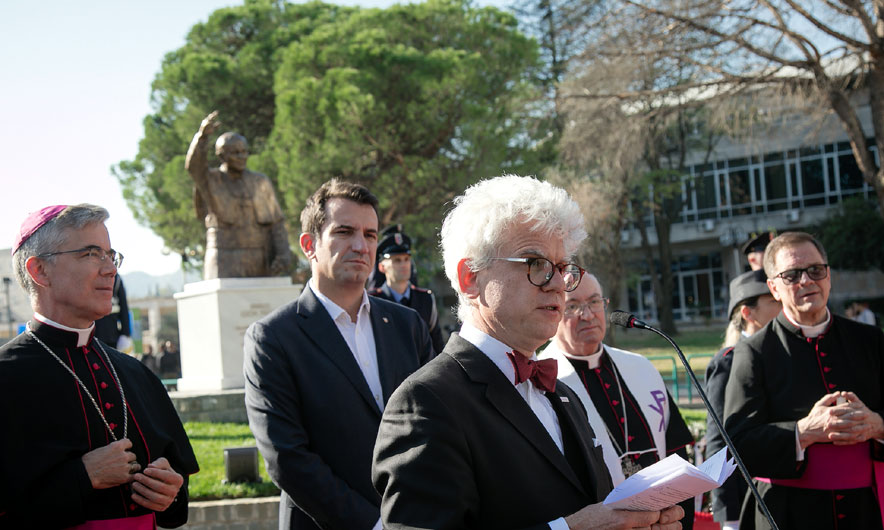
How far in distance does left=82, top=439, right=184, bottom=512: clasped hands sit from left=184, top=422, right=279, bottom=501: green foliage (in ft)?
13.5

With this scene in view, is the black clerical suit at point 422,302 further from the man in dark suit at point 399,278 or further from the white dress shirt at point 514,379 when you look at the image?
the white dress shirt at point 514,379

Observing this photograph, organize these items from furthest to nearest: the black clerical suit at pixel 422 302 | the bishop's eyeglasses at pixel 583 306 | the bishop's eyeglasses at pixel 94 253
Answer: the black clerical suit at pixel 422 302 < the bishop's eyeglasses at pixel 583 306 < the bishop's eyeglasses at pixel 94 253

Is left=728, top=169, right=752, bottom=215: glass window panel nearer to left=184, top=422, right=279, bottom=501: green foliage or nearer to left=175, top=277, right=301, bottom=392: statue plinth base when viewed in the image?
left=175, top=277, right=301, bottom=392: statue plinth base

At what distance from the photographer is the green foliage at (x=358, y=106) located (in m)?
26.0

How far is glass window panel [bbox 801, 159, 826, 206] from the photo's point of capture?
44.2m

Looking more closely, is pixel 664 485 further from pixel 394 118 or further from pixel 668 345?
pixel 668 345

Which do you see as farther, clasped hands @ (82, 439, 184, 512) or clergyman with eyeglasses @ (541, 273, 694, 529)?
clergyman with eyeglasses @ (541, 273, 694, 529)

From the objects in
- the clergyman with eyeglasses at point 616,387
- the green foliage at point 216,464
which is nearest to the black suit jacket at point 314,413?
the clergyman with eyeglasses at point 616,387

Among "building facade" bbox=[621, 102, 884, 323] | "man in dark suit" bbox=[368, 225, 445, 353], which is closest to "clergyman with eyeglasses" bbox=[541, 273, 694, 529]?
"man in dark suit" bbox=[368, 225, 445, 353]

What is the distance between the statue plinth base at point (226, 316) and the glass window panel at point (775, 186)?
3891 centimetres

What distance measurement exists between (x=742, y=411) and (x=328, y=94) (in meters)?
22.8

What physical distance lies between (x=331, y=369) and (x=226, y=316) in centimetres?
873

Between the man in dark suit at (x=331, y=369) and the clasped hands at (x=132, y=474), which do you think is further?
the man in dark suit at (x=331, y=369)

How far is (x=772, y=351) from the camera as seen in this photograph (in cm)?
446
